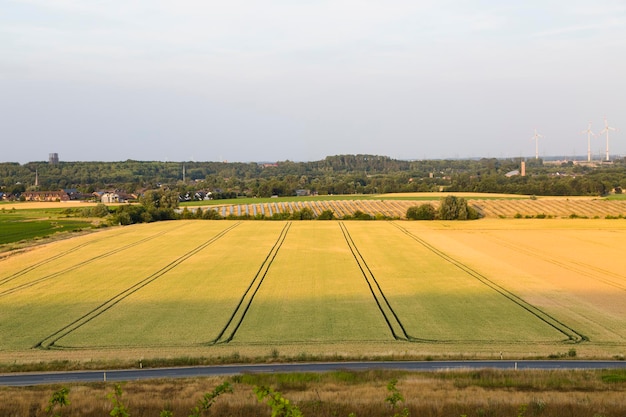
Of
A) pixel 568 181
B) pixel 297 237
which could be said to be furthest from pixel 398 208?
pixel 568 181

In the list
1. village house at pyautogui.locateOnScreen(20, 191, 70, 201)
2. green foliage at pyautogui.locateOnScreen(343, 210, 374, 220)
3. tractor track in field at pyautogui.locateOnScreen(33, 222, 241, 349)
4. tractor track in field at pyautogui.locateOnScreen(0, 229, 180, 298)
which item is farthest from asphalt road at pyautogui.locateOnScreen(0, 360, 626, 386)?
village house at pyautogui.locateOnScreen(20, 191, 70, 201)

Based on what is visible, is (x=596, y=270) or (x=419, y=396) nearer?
(x=419, y=396)

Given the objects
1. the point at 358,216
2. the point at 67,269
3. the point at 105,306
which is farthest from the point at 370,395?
the point at 358,216

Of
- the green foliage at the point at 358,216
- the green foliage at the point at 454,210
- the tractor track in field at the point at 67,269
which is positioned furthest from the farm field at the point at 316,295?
the green foliage at the point at 358,216

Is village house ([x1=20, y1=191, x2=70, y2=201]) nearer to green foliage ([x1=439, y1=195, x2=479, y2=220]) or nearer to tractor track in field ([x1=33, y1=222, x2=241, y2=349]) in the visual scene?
green foliage ([x1=439, y1=195, x2=479, y2=220])

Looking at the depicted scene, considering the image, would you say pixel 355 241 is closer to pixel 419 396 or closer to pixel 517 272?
pixel 517 272

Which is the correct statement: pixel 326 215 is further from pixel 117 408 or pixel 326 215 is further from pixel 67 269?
pixel 117 408
